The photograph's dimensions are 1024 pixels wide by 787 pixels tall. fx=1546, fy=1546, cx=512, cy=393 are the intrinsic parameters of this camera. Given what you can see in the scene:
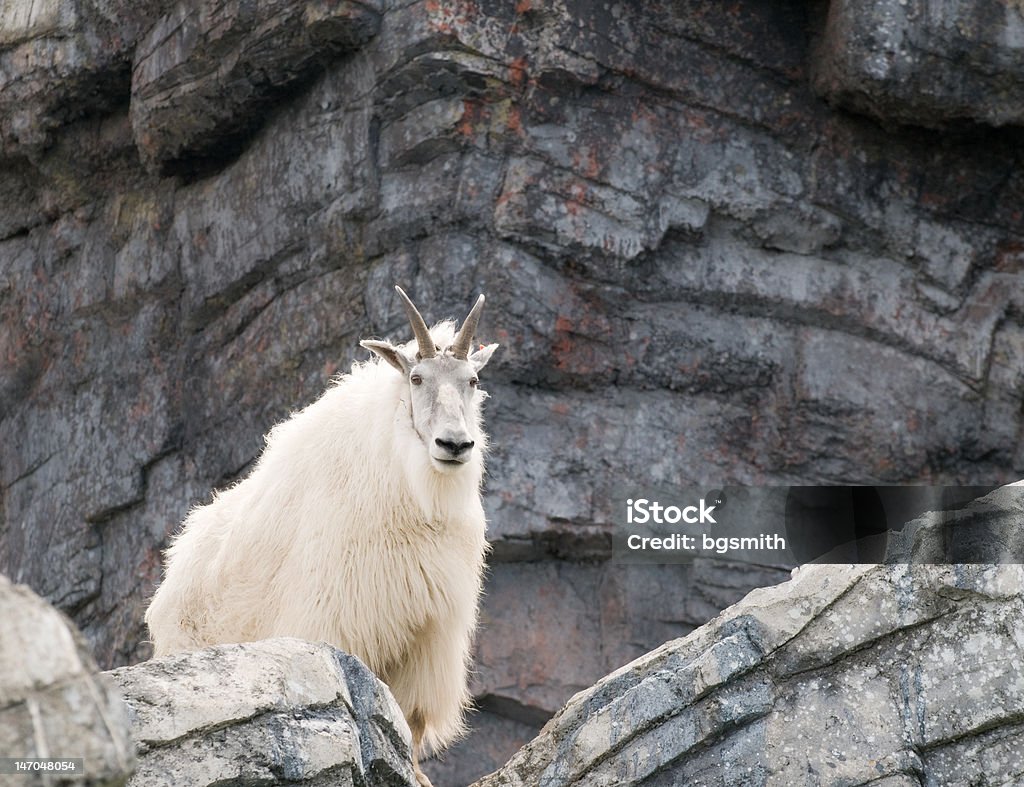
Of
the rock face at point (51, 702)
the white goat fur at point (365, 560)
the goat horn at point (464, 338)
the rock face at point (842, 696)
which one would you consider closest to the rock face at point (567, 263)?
the white goat fur at point (365, 560)

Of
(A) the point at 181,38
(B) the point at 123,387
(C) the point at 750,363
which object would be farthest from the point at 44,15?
(C) the point at 750,363

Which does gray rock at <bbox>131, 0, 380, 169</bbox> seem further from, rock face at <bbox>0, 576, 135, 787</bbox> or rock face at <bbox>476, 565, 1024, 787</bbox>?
rock face at <bbox>0, 576, 135, 787</bbox>

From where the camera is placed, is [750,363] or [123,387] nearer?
[750,363]

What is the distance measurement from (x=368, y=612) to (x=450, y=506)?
28.5 inches

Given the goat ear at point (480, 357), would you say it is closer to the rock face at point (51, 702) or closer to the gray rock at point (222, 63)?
the gray rock at point (222, 63)

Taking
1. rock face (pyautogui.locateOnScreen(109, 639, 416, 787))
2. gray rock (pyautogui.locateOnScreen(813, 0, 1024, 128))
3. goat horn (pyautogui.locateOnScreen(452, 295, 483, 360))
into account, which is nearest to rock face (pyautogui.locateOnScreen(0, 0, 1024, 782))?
gray rock (pyautogui.locateOnScreen(813, 0, 1024, 128))

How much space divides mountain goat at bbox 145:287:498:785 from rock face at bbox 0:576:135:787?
4462mm

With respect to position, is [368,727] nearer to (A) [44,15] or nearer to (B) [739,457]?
(B) [739,457]

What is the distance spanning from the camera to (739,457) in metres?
12.3

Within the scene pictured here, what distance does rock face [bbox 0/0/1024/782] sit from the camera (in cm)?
1184

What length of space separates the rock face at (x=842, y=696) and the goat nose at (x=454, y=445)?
5.84 ft

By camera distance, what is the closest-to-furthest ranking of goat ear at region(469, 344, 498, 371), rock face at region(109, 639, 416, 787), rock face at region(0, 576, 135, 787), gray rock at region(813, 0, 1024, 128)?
1. rock face at region(0, 576, 135, 787)
2. rock face at region(109, 639, 416, 787)
3. goat ear at region(469, 344, 498, 371)
4. gray rock at region(813, 0, 1024, 128)

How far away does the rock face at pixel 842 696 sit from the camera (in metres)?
6.29

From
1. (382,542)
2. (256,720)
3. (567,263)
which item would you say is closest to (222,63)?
(567,263)
